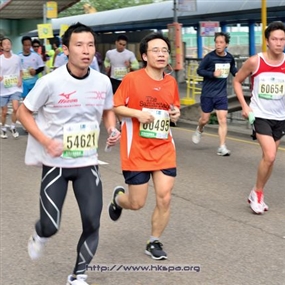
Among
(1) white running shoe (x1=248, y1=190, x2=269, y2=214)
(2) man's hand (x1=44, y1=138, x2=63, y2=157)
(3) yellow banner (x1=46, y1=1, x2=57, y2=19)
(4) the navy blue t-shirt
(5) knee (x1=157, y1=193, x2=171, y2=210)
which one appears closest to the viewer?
(2) man's hand (x1=44, y1=138, x2=63, y2=157)

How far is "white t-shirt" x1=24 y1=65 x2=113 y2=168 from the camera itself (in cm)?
420

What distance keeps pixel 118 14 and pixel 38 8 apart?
442 cm

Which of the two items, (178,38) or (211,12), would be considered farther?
(211,12)

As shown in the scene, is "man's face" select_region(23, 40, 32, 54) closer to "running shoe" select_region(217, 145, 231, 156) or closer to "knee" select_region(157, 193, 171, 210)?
"running shoe" select_region(217, 145, 231, 156)

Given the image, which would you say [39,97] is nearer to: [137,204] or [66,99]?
[66,99]

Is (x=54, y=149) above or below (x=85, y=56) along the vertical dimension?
below

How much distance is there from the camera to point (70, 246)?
5535mm

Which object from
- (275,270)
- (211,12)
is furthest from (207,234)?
(211,12)

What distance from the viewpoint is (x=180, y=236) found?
19.1 feet

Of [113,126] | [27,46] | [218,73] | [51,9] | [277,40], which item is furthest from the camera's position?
[51,9]

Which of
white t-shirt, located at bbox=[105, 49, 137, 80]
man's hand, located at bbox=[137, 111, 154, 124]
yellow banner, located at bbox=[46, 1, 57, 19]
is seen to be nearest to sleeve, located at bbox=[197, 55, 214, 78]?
white t-shirt, located at bbox=[105, 49, 137, 80]

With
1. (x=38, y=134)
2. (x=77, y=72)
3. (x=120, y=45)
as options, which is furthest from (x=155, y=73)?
(x=120, y=45)

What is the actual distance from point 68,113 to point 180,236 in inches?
80.7

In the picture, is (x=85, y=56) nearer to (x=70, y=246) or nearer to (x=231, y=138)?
(x=70, y=246)
